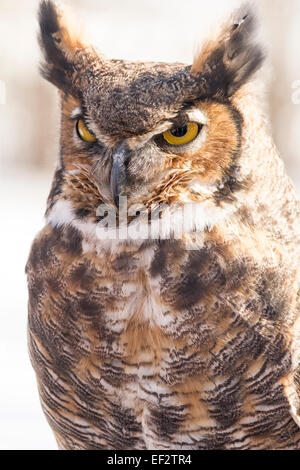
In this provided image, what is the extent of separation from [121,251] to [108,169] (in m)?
0.21

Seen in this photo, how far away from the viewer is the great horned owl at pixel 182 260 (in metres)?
1.18

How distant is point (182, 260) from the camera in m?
1.24

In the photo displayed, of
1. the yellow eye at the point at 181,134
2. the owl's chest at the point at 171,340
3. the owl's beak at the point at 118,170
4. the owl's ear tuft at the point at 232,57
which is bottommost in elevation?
the owl's chest at the point at 171,340

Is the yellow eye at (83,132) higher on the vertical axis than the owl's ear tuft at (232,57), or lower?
lower

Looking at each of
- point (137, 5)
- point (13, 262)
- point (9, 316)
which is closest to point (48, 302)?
point (9, 316)

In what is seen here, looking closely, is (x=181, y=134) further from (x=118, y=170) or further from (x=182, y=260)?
(x=182, y=260)

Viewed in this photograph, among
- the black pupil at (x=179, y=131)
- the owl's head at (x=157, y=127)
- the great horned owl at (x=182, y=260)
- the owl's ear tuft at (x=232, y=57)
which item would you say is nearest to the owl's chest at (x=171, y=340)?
the great horned owl at (x=182, y=260)

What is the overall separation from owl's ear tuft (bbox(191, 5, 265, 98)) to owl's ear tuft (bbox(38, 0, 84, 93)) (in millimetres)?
292

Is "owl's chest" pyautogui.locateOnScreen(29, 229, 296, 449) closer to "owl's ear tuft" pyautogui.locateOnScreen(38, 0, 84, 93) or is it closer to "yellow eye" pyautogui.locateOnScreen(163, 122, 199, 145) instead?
"yellow eye" pyautogui.locateOnScreen(163, 122, 199, 145)

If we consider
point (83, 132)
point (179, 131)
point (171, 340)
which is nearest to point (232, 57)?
point (179, 131)

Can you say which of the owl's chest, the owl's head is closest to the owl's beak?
the owl's head

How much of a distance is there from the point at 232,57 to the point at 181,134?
240mm

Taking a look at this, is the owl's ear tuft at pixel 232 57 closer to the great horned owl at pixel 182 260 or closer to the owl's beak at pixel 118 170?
the great horned owl at pixel 182 260

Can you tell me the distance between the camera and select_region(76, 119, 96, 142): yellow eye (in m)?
1.20
